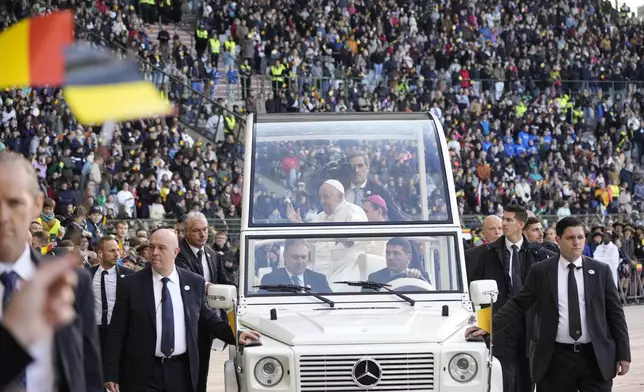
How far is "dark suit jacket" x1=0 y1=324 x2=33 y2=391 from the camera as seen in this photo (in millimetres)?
3385

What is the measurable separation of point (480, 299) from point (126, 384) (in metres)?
2.44

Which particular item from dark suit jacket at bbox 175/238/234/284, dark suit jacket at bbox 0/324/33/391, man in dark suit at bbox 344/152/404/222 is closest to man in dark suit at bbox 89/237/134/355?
dark suit jacket at bbox 175/238/234/284

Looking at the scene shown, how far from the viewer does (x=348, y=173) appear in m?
10.9

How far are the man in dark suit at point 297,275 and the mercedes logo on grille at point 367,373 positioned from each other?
1.04 metres

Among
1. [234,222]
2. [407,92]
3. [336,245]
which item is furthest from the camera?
[407,92]

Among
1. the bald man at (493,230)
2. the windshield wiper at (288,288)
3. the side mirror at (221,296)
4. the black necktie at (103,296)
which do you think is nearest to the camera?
the side mirror at (221,296)

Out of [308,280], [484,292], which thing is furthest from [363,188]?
[484,292]

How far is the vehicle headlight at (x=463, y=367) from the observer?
9125 millimetres

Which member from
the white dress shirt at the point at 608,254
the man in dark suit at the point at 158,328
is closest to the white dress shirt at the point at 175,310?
the man in dark suit at the point at 158,328

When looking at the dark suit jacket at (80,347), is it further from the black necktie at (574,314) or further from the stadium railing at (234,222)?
the stadium railing at (234,222)

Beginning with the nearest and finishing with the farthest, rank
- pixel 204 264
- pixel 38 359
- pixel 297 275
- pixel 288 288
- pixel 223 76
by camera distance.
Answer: pixel 38 359, pixel 288 288, pixel 297 275, pixel 204 264, pixel 223 76

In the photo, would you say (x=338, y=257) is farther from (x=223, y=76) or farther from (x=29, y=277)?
(x=223, y=76)

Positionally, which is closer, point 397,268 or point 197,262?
point 397,268

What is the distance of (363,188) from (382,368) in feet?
6.59
